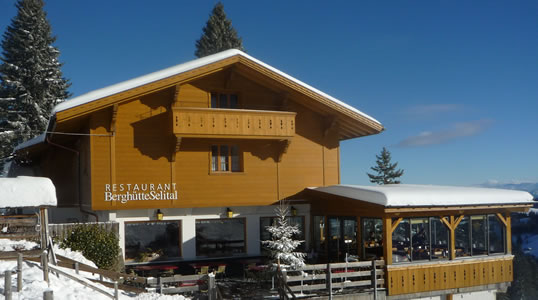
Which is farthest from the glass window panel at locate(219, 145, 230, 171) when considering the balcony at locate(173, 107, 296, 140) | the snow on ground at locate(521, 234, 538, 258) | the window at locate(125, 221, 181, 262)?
the snow on ground at locate(521, 234, 538, 258)

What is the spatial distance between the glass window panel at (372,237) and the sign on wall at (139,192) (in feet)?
23.5

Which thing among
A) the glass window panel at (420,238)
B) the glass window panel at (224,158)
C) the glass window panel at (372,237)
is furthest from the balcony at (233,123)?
the glass window panel at (420,238)

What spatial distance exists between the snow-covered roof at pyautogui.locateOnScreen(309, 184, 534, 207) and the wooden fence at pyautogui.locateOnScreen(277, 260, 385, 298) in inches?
82.8

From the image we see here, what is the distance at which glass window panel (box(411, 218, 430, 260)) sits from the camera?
17584 millimetres

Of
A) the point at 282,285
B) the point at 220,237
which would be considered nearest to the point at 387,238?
the point at 282,285

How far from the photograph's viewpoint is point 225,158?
68.6 feet

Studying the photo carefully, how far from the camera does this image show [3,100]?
3447 cm

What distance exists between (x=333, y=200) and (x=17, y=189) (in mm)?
11112

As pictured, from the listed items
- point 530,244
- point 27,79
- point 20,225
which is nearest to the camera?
point 20,225

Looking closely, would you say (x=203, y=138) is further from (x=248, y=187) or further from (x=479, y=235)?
(x=479, y=235)

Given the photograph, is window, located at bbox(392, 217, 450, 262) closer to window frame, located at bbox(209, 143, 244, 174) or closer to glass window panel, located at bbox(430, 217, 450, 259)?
glass window panel, located at bbox(430, 217, 450, 259)

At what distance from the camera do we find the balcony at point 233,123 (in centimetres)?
1892

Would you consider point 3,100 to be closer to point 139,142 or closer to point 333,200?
point 139,142

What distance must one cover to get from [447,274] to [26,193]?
44.5 ft
